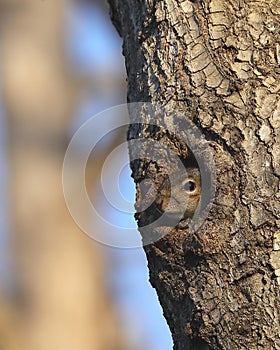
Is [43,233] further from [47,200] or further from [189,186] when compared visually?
[189,186]

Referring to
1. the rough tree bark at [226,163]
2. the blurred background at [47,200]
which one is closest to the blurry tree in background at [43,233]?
the blurred background at [47,200]

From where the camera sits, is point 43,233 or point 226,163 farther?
point 43,233

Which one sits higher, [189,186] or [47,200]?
[47,200]

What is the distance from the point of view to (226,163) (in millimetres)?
891

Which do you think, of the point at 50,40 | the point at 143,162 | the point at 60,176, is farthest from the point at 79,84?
the point at 143,162

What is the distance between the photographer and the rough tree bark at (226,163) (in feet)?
2.86

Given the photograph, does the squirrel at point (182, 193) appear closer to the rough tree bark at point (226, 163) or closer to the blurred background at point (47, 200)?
the rough tree bark at point (226, 163)

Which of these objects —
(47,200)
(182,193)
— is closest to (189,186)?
(182,193)

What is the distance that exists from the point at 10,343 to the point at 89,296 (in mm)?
454

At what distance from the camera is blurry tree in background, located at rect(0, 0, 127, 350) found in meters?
3.80

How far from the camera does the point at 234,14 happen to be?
924 millimetres

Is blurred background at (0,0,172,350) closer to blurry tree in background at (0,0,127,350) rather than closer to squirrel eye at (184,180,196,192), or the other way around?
blurry tree in background at (0,0,127,350)

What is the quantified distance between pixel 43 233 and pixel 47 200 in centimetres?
16

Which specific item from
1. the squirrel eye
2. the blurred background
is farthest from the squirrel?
the blurred background
